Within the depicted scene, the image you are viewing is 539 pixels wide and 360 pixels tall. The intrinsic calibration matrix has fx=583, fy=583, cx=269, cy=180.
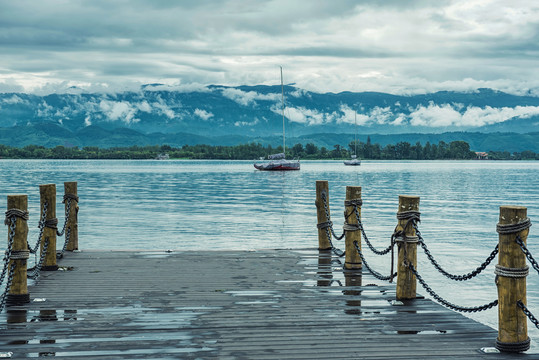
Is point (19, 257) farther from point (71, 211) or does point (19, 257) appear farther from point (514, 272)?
point (514, 272)

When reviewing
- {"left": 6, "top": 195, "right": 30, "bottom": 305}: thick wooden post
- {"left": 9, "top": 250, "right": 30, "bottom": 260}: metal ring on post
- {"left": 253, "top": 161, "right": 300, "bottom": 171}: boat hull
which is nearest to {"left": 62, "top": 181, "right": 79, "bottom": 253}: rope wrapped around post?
{"left": 6, "top": 195, "right": 30, "bottom": 305}: thick wooden post

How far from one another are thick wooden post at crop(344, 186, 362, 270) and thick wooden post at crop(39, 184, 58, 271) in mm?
6165

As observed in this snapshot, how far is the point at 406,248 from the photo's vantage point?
9.75 metres

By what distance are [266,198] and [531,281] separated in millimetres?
39351

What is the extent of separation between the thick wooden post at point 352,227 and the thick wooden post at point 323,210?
191 centimetres

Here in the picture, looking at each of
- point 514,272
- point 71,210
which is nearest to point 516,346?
point 514,272

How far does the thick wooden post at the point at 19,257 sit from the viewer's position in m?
9.43

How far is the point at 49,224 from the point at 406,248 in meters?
7.37

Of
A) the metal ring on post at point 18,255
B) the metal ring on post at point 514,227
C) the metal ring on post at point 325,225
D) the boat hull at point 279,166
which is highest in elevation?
the metal ring on post at point 514,227

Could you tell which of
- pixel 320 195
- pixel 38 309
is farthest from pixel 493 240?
pixel 38 309

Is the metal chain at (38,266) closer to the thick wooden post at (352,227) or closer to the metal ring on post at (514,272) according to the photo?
the thick wooden post at (352,227)

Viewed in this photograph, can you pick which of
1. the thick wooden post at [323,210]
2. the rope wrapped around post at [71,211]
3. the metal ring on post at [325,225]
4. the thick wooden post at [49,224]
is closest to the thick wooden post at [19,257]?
the thick wooden post at [49,224]

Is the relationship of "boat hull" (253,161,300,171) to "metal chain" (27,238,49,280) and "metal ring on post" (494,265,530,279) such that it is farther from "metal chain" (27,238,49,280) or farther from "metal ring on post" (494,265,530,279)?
"metal ring on post" (494,265,530,279)

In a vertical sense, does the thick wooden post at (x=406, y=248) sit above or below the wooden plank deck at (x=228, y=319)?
above
